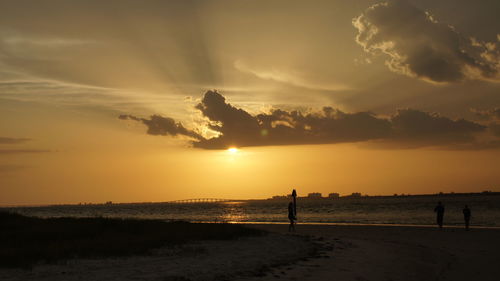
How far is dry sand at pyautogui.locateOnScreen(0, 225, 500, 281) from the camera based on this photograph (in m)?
14.7

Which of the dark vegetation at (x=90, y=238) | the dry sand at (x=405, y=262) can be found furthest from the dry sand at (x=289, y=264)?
the dark vegetation at (x=90, y=238)

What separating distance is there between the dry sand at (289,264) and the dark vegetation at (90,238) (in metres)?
1.30

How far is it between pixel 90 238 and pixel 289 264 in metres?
12.4

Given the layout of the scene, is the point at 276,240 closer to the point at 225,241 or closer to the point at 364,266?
the point at 225,241

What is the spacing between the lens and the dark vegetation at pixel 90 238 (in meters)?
18.3

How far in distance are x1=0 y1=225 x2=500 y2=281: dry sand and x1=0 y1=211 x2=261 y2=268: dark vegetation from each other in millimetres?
1301

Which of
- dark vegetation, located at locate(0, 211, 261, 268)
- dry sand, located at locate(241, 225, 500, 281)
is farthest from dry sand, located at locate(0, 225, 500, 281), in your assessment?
dark vegetation, located at locate(0, 211, 261, 268)

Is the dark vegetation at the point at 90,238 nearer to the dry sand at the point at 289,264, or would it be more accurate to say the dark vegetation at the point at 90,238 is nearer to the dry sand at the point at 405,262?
the dry sand at the point at 289,264

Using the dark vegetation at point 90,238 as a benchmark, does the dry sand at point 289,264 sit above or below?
below

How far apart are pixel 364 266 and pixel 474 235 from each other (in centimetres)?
1735

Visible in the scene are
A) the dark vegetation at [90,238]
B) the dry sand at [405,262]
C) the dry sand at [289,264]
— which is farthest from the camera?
the dark vegetation at [90,238]

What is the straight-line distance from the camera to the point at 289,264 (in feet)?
56.9

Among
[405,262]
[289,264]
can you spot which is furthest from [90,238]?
[405,262]

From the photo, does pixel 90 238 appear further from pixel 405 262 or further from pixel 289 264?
pixel 405 262
